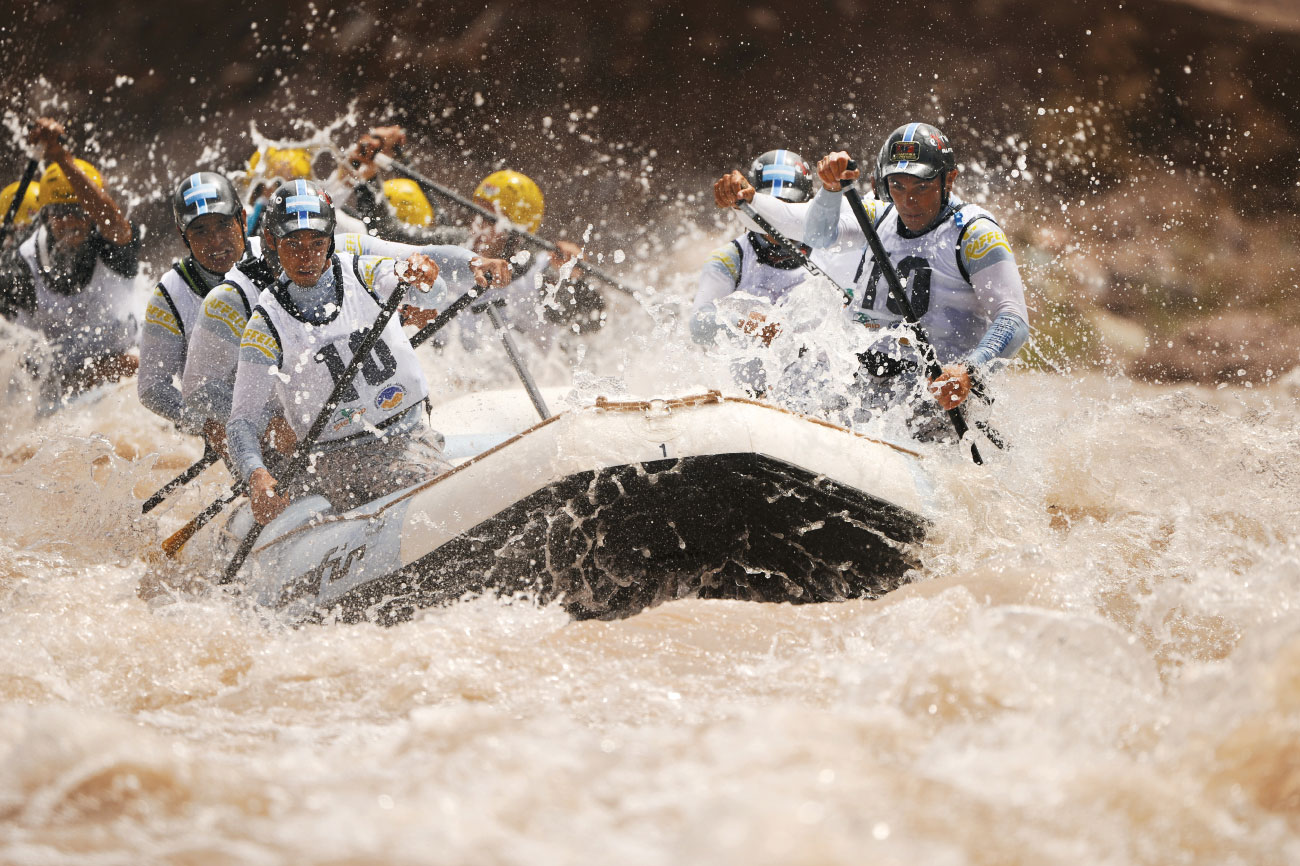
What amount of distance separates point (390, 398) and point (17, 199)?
14.4 feet

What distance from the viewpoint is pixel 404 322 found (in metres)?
4.85

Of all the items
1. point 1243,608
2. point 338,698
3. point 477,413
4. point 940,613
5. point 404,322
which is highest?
point 404,322

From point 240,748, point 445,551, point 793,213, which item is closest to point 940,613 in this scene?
point 445,551

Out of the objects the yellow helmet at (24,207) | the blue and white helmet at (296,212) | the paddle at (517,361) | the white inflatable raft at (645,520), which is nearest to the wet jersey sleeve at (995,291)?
the white inflatable raft at (645,520)

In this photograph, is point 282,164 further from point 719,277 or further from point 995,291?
point 995,291

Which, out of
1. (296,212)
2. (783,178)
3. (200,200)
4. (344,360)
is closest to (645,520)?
(344,360)

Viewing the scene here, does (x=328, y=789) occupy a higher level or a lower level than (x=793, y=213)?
lower

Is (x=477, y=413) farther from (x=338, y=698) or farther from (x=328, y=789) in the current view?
(x=328, y=789)

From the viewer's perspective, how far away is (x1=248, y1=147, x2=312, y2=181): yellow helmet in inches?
299

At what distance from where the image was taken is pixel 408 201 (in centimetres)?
757

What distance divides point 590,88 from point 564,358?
4.77 metres

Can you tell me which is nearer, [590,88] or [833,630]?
[833,630]

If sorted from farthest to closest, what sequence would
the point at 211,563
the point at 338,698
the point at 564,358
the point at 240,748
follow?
1. the point at 564,358
2. the point at 211,563
3. the point at 338,698
4. the point at 240,748

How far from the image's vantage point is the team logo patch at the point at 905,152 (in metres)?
4.41
